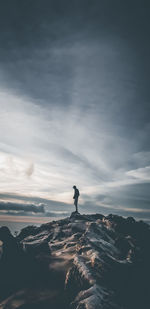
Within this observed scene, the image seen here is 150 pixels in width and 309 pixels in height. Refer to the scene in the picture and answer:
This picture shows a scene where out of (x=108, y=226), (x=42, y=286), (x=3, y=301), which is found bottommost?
(x=3, y=301)

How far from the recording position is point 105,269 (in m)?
11.9

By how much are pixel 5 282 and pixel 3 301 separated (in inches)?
75.7

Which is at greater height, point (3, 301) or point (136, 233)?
point (136, 233)

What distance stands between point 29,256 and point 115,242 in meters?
9.28

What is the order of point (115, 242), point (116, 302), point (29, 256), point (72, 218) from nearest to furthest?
point (116, 302) < point (29, 256) < point (115, 242) < point (72, 218)

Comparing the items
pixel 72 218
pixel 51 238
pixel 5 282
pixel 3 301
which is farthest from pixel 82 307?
pixel 72 218

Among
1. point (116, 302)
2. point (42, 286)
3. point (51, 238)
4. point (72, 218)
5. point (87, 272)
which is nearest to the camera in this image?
point (116, 302)

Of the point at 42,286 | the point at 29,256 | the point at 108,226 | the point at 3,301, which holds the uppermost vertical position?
the point at 108,226

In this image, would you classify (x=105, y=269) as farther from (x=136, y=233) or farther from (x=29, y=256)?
(x=136, y=233)

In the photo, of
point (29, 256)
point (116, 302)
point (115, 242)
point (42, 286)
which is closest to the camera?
point (116, 302)

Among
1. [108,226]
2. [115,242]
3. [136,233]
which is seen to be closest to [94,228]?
[115,242]

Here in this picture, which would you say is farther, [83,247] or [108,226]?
[108,226]

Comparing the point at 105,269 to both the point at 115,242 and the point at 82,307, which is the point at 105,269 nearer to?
the point at 82,307

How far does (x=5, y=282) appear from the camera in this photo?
13445mm
